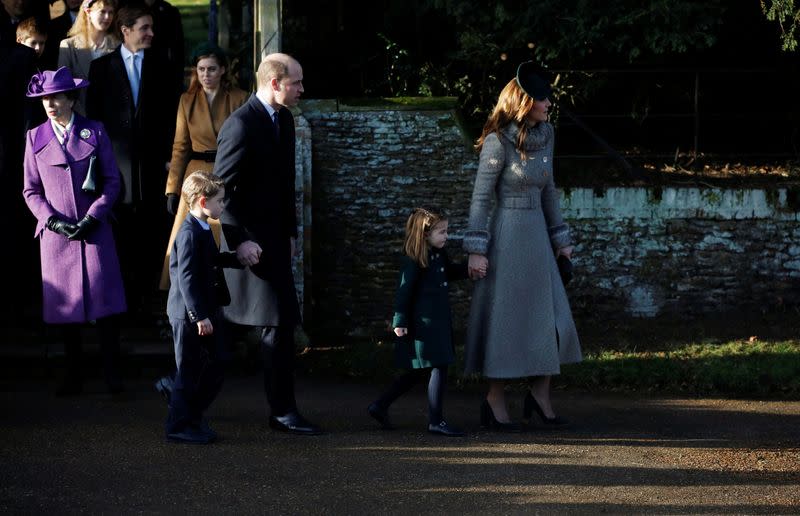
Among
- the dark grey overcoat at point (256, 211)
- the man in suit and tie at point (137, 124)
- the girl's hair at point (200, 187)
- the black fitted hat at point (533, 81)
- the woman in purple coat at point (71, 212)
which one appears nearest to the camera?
the girl's hair at point (200, 187)

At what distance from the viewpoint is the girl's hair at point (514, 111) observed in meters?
7.62

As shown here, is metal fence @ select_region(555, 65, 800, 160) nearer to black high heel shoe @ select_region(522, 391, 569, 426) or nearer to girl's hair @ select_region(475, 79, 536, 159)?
girl's hair @ select_region(475, 79, 536, 159)

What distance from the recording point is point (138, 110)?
368 inches

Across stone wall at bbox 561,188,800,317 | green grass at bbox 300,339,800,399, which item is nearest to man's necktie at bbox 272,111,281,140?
green grass at bbox 300,339,800,399

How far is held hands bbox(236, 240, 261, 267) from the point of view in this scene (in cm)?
721

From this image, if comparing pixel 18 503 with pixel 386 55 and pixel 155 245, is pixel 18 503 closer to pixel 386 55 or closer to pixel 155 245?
pixel 155 245

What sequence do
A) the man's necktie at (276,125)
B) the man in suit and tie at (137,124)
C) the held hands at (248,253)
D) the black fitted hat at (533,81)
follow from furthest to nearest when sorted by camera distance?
the man in suit and tie at (137,124) → the black fitted hat at (533,81) → the man's necktie at (276,125) → the held hands at (248,253)

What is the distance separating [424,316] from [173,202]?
2414 mm

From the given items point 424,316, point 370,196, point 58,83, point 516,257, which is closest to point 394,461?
point 424,316

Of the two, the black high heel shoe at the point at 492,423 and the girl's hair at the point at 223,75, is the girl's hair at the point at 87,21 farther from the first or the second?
the black high heel shoe at the point at 492,423

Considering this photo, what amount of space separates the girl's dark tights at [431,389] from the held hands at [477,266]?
1.87 ft

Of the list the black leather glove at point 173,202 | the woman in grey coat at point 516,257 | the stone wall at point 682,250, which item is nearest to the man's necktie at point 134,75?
the black leather glove at point 173,202

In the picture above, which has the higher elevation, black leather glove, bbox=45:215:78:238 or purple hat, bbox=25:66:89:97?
purple hat, bbox=25:66:89:97

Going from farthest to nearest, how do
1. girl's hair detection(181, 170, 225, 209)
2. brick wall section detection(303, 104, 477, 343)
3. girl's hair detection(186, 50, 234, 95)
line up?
brick wall section detection(303, 104, 477, 343) → girl's hair detection(186, 50, 234, 95) → girl's hair detection(181, 170, 225, 209)
